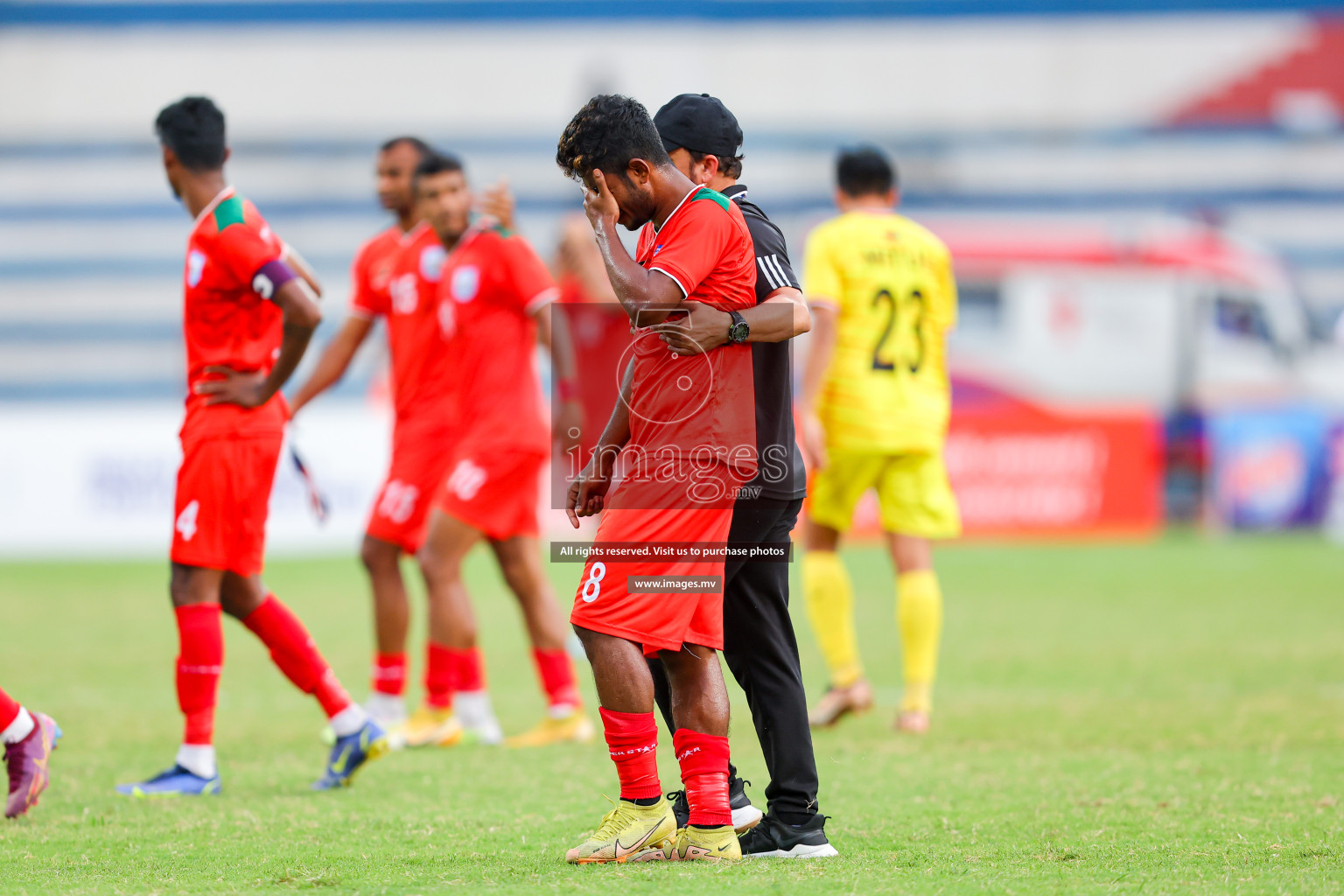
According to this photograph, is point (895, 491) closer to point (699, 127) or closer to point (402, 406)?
point (402, 406)

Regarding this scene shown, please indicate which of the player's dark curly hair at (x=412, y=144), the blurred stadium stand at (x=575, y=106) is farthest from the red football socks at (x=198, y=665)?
the blurred stadium stand at (x=575, y=106)

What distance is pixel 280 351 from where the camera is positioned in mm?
4918

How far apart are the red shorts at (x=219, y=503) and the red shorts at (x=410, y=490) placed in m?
1.29

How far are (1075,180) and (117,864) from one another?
24.7 meters

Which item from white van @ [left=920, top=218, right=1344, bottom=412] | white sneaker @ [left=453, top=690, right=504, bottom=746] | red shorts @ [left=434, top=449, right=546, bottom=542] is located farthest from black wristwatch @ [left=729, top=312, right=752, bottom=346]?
white van @ [left=920, top=218, right=1344, bottom=412]

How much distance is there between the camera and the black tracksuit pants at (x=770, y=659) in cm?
399

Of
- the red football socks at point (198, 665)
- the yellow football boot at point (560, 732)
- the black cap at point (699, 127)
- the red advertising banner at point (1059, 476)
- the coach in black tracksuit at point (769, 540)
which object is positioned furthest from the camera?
the red advertising banner at point (1059, 476)

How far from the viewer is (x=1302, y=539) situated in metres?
15.5

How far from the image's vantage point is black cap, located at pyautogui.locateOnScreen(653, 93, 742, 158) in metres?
4.09

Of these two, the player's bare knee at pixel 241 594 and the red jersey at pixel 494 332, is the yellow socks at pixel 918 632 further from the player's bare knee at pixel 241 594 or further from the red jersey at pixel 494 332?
the player's bare knee at pixel 241 594

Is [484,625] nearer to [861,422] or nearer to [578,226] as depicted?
[578,226]

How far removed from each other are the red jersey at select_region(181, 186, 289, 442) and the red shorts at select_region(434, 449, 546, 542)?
1170mm

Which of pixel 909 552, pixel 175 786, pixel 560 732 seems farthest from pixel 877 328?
pixel 175 786

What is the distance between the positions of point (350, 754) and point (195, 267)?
5.65 feet
